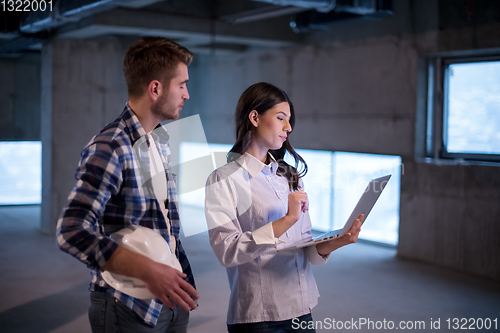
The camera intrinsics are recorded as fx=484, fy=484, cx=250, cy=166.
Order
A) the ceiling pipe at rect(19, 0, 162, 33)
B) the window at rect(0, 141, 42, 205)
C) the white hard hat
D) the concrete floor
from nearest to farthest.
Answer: the white hard hat, the concrete floor, the ceiling pipe at rect(19, 0, 162, 33), the window at rect(0, 141, 42, 205)

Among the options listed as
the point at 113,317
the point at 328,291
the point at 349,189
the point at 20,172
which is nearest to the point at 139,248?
the point at 113,317

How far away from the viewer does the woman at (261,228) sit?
1.35 metres

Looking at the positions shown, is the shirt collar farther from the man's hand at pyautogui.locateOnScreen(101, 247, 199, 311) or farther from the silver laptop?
the man's hand at pyautogui.locateOnScreen(101, 247, 199, 311)

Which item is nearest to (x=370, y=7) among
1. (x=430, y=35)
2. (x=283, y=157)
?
(x=430, y=35)

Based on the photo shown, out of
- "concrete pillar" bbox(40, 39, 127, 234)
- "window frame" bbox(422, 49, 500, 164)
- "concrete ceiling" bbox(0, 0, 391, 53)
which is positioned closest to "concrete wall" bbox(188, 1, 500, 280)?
"window frame" bbox(422, 49, 500, 164)

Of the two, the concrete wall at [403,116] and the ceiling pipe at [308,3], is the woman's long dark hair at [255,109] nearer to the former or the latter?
the ceiling pipe at [308,3]

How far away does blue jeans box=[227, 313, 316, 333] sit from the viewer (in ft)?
4.66

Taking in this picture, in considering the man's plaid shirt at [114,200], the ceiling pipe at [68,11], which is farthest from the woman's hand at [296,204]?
the ceiling pipe at [68,11]

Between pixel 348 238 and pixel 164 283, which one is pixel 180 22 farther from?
pixel 164 283

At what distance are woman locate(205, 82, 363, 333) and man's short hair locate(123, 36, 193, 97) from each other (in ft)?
1.29

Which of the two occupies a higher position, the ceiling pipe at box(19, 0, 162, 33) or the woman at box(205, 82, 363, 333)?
the ceiling pipe at box(19, 0, 162, 33)

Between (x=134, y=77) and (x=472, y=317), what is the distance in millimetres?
2960

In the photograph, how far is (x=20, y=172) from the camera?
826 centimetres

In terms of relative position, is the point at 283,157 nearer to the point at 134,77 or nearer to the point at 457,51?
the point at 134,77
